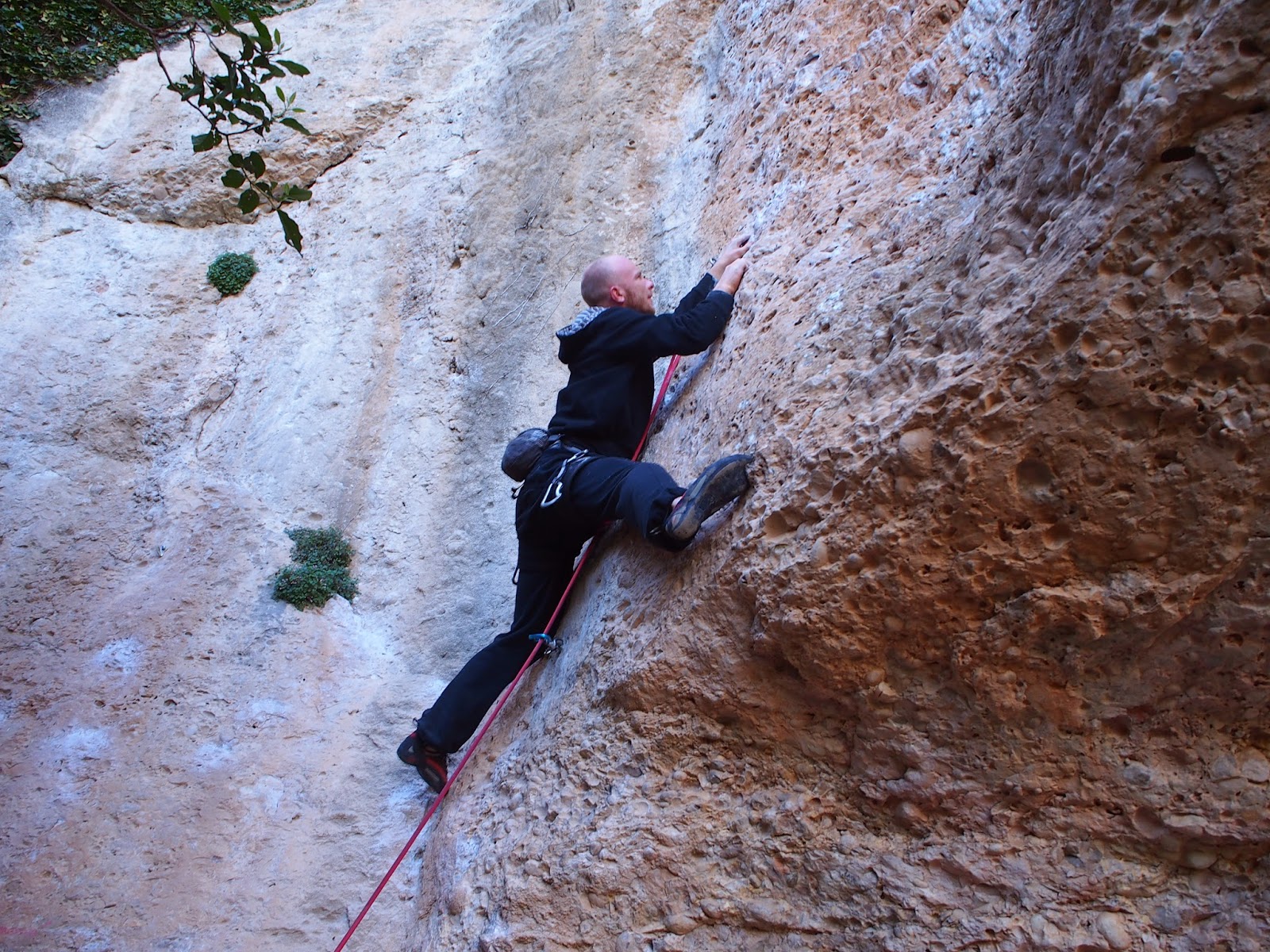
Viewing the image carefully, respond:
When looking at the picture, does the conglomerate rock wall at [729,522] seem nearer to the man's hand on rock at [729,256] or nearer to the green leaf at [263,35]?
the man's hand on rock at [729,256]

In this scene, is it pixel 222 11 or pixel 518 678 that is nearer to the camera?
pixel 222 11

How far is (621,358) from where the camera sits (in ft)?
13.7

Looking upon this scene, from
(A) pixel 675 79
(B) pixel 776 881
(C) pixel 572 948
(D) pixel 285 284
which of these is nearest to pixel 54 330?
(D) pixel 285 284

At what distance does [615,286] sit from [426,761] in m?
2.27

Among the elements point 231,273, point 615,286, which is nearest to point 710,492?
point 615,286

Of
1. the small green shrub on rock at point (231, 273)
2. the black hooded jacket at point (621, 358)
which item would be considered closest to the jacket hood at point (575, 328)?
the black hooded jacket at point (621, 358)

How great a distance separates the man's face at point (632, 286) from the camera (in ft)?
14.7

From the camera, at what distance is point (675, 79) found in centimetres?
638

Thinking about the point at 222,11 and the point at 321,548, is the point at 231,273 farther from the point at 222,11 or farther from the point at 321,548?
the point at 222,11

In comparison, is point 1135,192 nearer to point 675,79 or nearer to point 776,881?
point 776,881

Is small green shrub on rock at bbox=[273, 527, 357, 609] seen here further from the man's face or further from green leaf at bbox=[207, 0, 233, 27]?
green leaf at bbox=[207, 0, 233, 27]

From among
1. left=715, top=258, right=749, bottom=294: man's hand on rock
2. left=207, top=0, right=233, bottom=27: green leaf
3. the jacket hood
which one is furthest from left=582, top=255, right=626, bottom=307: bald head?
left=207, top=0, right=233, bottom=27: green leaf

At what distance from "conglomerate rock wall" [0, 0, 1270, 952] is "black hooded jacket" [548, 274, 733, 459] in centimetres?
15

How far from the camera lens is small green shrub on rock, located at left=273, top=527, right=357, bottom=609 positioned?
4992 mm
